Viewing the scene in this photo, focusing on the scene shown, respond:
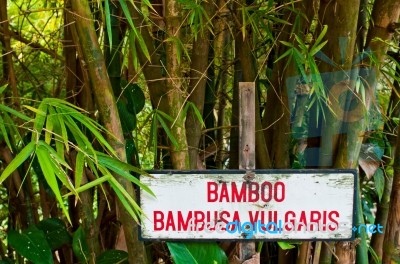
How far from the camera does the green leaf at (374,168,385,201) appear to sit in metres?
1.22

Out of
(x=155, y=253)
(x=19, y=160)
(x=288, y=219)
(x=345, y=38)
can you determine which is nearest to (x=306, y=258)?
(x=288, y=219)

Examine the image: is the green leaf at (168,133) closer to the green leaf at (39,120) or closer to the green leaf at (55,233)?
the green leaf at (39,120)

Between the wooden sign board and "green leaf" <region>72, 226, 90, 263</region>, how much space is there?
0.20 meters

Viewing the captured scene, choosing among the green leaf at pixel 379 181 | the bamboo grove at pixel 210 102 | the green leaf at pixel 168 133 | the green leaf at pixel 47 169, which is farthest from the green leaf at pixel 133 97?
the green leaf at pixel 379 181

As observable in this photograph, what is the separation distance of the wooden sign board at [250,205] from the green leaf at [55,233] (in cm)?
30

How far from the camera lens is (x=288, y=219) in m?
0.92

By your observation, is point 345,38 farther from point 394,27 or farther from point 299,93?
point 299,93

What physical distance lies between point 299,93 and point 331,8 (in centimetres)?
19

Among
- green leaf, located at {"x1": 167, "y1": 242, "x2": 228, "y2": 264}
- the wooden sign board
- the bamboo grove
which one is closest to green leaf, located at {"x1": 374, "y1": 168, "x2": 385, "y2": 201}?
the bamboo grove

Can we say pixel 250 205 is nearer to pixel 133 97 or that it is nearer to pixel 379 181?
pixel 133 97

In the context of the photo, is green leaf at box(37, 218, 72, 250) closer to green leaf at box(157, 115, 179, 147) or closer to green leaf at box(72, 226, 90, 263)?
green leaf at box(72, 226, 90, 263)

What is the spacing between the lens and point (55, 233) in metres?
1.16

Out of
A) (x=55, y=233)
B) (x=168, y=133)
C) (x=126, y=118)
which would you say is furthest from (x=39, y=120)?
(x=55, y=233)

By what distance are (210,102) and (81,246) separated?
1.28 feet
